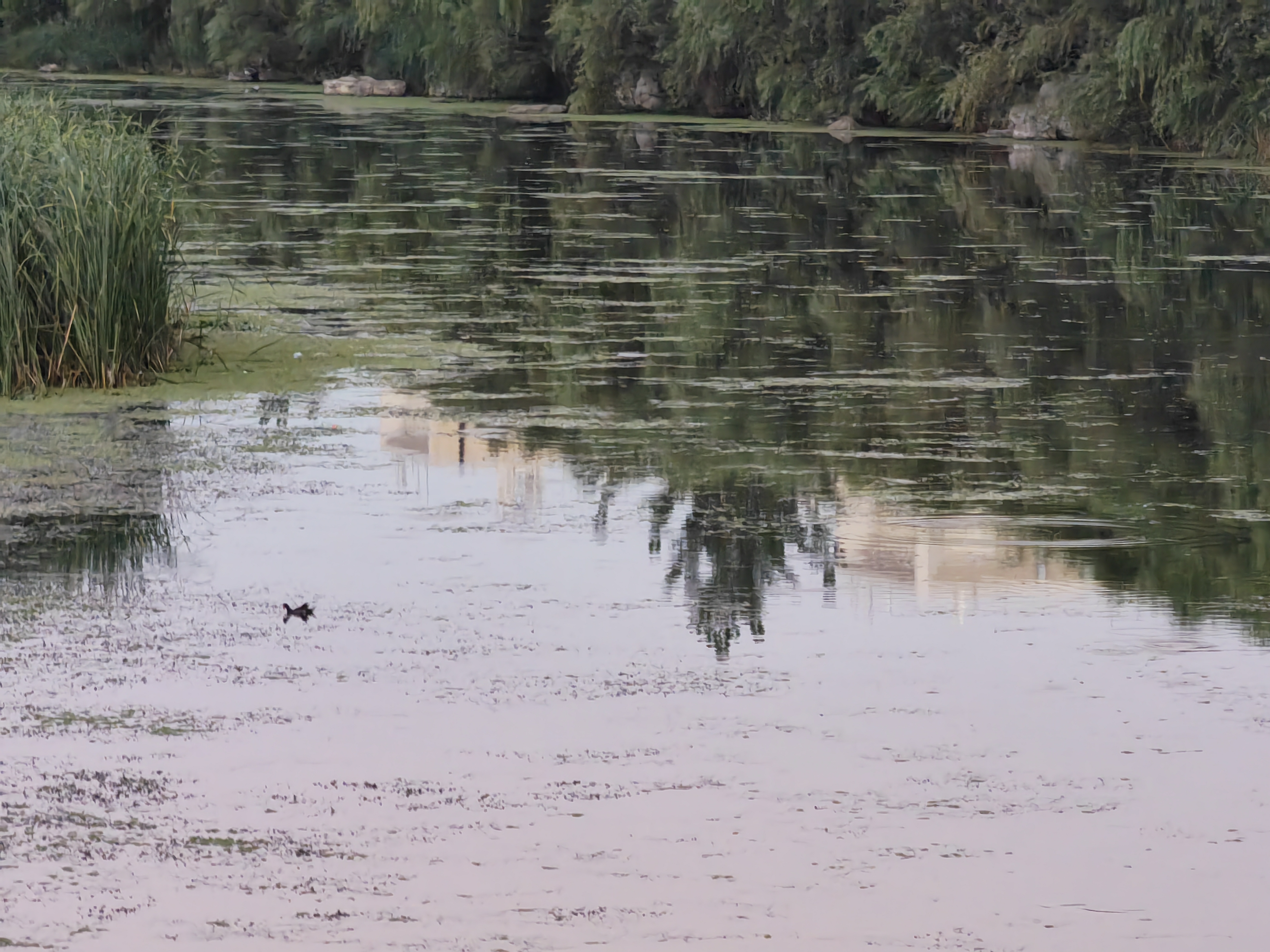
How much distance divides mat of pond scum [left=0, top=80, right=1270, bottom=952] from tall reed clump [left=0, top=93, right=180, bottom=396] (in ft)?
0.99

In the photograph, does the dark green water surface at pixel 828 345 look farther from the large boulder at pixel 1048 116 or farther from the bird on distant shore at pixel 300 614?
the large boulder at pixel 1048 116

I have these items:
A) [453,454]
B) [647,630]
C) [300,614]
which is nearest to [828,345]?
[453,454]

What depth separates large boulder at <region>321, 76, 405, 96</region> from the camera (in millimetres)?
50438

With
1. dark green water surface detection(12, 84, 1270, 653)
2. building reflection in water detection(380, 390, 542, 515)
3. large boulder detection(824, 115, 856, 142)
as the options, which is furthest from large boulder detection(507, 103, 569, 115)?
building reflection in water detection(380, 390, 542, 515)

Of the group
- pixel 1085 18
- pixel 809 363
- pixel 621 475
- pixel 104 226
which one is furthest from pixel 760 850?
pixel 1085 18

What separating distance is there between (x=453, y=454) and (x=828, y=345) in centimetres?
384

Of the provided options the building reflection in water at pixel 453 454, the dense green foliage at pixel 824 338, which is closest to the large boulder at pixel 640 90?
the dense green foliage at pixel 824 338

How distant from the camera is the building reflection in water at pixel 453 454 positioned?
8.26 metres

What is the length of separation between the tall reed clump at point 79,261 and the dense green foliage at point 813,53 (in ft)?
68.2

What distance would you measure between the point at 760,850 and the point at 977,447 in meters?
4.87

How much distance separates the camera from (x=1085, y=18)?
32.9 m

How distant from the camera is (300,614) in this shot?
6379mm

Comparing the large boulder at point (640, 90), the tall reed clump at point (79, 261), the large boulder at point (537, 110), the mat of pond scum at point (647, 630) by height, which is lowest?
the mat of pond scum at point (647, 630)

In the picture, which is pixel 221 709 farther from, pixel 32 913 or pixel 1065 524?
pixel 1065 524
